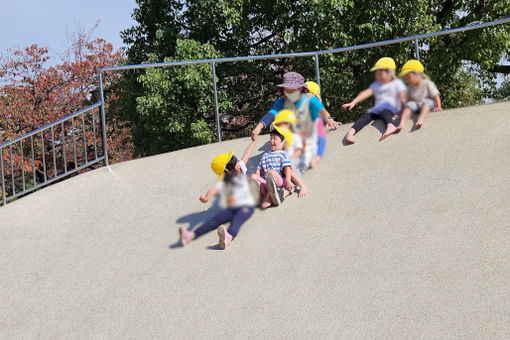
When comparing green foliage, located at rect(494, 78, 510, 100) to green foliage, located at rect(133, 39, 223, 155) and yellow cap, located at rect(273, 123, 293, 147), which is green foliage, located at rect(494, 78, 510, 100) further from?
green foliage, located at rect(133, 39, 223, 155)

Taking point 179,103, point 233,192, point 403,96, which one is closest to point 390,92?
point 403,96

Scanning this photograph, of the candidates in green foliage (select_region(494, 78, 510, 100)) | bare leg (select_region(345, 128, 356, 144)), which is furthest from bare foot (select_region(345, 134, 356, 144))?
green foliage (select_region(494, 78, 510, 100))

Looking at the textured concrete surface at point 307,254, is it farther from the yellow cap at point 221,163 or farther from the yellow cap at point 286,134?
the yellow cap at point 221,163

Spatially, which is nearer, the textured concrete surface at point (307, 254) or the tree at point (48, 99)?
the textured concrete surface at point (307, 254)

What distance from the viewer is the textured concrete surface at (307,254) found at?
5.18 metres

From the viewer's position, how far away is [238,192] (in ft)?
6.05

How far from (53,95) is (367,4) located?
12247 millimetres

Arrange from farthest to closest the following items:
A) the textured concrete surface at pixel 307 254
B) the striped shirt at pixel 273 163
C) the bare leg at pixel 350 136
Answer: the bare leg at pixel 350 136 < the textured concrete surface at pixel 307 254 < the striped shirt at pixel 273 163

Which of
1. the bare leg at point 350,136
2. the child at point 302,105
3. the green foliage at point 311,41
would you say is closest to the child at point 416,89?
the child at point 302,105

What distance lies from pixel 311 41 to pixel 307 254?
795 centimetres

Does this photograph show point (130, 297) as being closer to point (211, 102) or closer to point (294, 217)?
point (294, 217)

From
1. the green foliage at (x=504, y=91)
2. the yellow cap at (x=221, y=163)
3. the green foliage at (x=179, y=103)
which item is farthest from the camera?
the green foliage at (x=179, y=103)

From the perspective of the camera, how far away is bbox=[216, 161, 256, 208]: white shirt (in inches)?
70.1

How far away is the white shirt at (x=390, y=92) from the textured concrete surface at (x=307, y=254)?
2.61 meters
